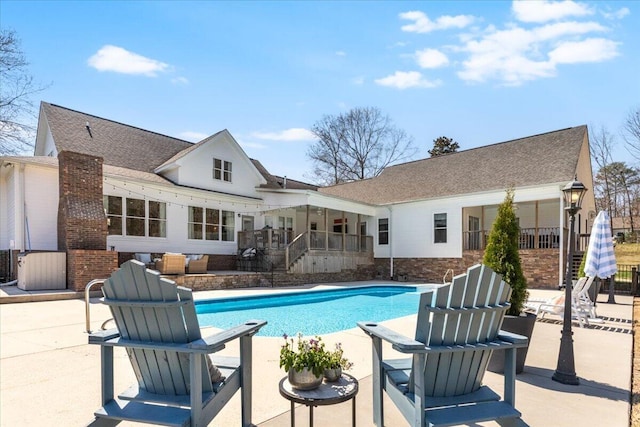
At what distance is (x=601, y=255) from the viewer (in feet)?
25.4

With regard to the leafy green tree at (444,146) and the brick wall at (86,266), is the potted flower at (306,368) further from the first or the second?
the leafy green tree at (444,146)

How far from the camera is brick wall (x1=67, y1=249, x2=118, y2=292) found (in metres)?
10.1

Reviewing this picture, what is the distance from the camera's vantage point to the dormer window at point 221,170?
1659cm

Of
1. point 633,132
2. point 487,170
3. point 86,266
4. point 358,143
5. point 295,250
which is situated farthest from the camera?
point 358,143

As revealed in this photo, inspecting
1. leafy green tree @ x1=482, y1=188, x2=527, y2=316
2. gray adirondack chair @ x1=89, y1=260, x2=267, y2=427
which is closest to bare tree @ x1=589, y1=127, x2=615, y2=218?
leafy green tree @ x1=482, y1=188, x2=527, y2=316

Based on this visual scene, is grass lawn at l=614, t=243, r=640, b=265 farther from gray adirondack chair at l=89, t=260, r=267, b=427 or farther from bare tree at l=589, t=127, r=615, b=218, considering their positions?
gray adirondack chair at l=89, t=260, r=267, b=427

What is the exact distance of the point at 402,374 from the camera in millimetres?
2574

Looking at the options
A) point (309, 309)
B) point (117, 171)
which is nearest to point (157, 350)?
point (309, 309)

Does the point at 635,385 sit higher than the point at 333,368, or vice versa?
the point at 333,368

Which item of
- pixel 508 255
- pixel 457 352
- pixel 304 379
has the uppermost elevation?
pixel 508 255

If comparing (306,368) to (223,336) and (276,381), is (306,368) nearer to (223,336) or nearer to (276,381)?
(223,336)

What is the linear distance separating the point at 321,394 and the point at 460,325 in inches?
39.9

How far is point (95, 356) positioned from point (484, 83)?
18.4m

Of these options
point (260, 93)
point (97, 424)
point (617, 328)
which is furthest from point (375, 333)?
point (260, 93)
